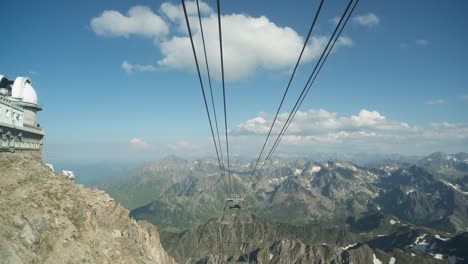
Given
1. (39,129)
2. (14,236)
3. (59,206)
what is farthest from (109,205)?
(14,236)

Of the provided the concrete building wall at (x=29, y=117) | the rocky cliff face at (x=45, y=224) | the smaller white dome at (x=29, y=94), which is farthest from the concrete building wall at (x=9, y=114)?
the smaller white dome at (x=29, y=94)

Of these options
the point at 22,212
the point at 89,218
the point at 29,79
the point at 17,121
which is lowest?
the point at 89,218

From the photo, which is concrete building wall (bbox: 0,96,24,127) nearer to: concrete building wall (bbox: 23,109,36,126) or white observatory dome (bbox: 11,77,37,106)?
concrete building wall (bbox: 23,109,36,126)

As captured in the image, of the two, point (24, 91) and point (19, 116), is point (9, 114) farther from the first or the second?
point (24, 91)

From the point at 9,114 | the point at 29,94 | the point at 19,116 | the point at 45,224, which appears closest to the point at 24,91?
the point at 29,94

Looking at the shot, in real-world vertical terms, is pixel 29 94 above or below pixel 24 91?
below

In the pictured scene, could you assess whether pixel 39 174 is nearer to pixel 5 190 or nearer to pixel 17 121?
pixel 5 190
